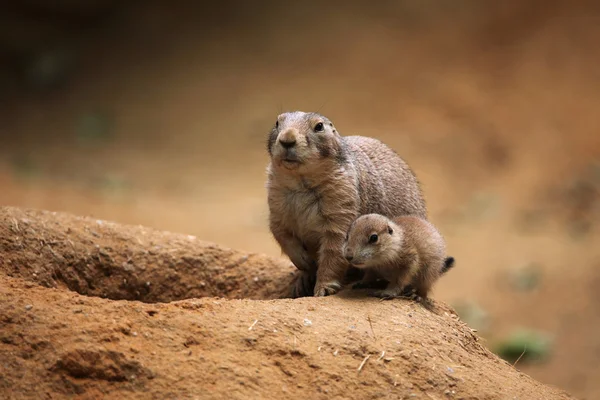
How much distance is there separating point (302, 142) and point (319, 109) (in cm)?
898

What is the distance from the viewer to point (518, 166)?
16.1m

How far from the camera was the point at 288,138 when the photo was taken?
6305mm

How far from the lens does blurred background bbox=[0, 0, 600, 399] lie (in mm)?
13914

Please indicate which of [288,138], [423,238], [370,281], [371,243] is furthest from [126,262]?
[423,238]

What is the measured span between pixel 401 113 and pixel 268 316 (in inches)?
493

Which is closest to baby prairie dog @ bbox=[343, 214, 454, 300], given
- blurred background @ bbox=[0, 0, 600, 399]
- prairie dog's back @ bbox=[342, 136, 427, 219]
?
prairie dog's back @ bbox=[342, 136, 427, 219]

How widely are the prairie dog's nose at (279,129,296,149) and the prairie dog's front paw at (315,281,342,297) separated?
120 centimetres

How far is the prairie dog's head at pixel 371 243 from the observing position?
6.22 m

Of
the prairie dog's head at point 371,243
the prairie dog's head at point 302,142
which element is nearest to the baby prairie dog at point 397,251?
the prairie dog's head at point 371,243

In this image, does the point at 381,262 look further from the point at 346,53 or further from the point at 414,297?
the point at 346,53

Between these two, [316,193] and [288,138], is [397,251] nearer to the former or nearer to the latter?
[316,193]

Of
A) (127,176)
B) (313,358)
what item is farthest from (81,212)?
(313,358)

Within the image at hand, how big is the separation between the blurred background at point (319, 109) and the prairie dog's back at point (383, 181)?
515 centimetres

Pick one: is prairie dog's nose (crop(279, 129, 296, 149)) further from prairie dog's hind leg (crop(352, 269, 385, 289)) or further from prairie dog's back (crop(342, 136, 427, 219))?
prairie dog's hind leg (crop(352, 269, 385, 289))
